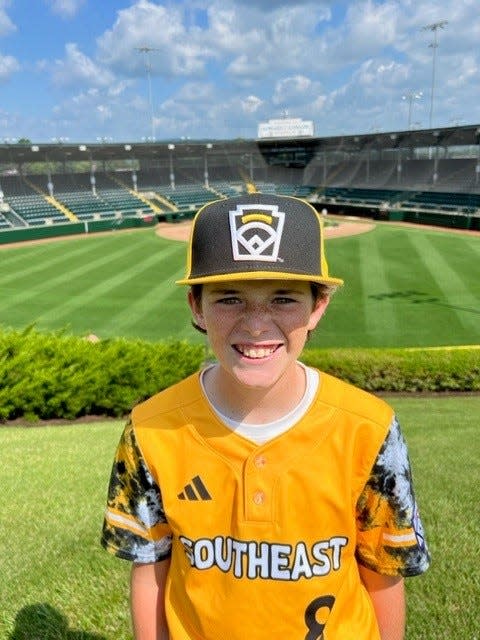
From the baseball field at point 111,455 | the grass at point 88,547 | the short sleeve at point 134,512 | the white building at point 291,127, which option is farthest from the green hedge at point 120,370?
the white building at point 291,127

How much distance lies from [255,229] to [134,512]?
1211 mm

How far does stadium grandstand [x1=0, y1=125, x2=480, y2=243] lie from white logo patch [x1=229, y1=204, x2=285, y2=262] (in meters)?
42.7

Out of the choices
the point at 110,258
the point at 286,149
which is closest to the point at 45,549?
the point at 110,258

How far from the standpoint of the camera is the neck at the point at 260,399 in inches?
73.0

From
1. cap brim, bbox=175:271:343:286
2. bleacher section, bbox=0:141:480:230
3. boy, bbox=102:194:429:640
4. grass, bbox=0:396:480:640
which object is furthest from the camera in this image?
bleacher section, bbox=0:141:480:230

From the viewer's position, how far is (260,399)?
1.86 m

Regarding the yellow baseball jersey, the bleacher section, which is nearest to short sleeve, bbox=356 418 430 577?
the yellow baseball jersey

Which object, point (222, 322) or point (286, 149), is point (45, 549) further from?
point (286, 149)

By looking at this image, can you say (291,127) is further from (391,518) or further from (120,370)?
(391,518)

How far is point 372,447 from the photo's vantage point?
1.77m

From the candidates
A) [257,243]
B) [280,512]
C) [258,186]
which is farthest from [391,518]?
[258,186]

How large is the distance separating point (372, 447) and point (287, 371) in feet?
1.37

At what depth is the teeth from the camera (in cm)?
173

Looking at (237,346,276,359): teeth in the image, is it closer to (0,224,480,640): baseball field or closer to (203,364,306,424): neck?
(203,364,306,424): neck
